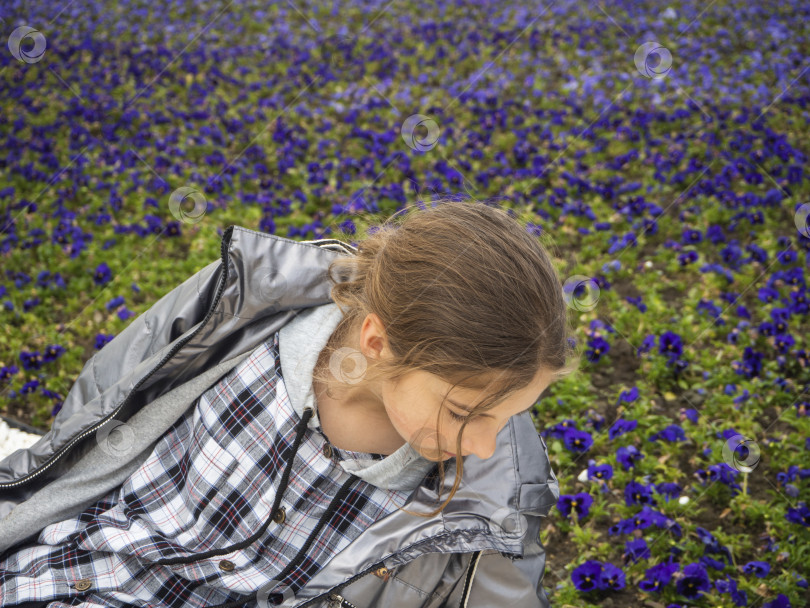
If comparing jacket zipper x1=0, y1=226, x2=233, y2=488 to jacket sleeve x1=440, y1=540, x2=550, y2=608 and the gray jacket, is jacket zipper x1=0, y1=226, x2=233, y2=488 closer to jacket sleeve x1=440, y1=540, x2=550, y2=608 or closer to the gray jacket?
the gray jacket

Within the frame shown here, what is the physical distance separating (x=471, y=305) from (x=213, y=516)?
2.49 feet

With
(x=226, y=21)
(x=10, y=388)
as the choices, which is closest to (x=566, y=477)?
(x=10, y=388)

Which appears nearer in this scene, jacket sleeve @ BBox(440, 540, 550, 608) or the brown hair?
the brown hair

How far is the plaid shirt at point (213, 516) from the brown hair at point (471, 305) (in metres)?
0.24

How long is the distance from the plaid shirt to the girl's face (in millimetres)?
197

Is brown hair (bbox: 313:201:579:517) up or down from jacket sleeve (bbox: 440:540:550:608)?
up

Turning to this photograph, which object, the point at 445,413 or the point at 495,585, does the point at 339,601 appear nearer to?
the point at 495,585

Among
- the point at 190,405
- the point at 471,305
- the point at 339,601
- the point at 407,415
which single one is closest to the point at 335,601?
the point at 339,601

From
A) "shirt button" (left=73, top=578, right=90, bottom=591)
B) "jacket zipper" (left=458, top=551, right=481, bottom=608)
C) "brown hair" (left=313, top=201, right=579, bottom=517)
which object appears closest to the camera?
"brown hair" (left=313, top=201, right=579, bottom=517)

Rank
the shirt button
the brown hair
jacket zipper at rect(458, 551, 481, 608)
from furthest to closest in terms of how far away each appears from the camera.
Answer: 1. the shirt button
2. jacket zipper at rect(458, 551, 481, 608)
3. the brown hair

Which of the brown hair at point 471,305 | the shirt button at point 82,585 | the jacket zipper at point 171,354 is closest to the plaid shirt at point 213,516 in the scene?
the shirt button at point 82,585

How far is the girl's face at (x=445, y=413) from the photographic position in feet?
4.18

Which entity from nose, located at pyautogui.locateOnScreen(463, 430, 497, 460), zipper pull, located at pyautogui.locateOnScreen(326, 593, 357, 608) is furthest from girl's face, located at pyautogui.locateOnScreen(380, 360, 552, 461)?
zipper pull, located at pyautogui.locateOnScreen(326, 593, 357, 608)

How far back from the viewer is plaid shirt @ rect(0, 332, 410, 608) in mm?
1471
